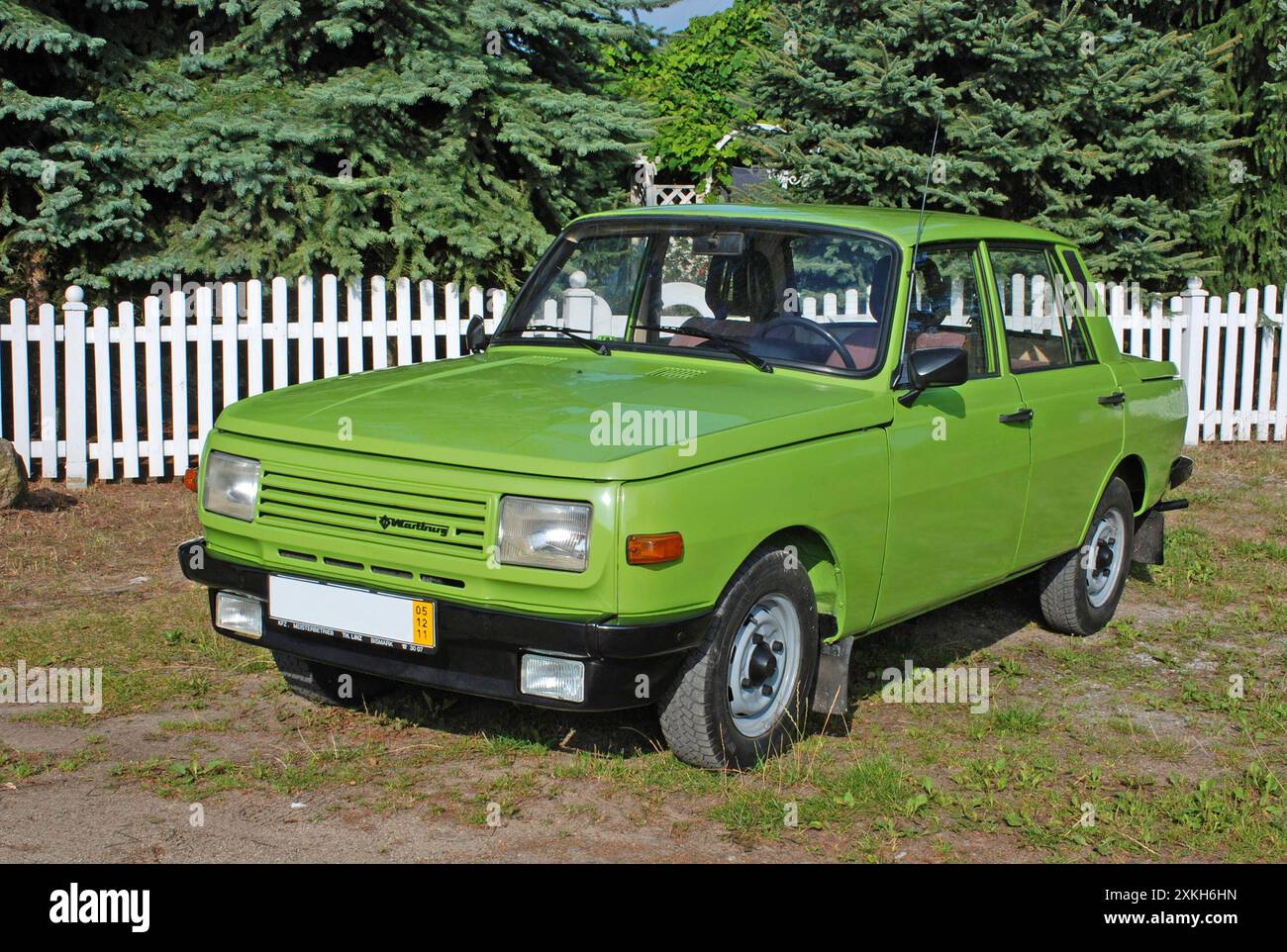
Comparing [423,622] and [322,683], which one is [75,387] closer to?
[322,683]

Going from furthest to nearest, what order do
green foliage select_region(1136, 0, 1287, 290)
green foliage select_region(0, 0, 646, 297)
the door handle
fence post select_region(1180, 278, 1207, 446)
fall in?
green foliage select_region(1136, 0, 1287, 290)
fence post select_region(1180, 278, 1207, 446)
green foliage select_region(0, 0, 646, 297)
the door handle

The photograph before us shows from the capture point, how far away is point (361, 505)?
14.7 ft

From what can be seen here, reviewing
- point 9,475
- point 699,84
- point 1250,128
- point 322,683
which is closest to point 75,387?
point 9,475

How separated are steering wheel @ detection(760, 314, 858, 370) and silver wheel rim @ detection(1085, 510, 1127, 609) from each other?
7.61ft

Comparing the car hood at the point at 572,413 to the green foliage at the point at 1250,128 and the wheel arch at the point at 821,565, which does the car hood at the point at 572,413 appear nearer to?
the wheel arch at the point at 821,565

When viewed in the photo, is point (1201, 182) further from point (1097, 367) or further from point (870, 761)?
point (870, 761)

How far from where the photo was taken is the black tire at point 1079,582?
6.81 m

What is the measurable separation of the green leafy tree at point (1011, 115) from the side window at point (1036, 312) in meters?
5.32

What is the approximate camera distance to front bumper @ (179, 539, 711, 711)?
4207mm

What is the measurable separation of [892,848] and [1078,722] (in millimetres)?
1606

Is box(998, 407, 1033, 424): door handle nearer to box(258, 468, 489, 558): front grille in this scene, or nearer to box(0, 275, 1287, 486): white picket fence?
box(258, 468, 489, 558): front grille

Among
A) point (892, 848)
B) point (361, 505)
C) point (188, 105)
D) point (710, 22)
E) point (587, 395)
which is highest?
point (710, 22)

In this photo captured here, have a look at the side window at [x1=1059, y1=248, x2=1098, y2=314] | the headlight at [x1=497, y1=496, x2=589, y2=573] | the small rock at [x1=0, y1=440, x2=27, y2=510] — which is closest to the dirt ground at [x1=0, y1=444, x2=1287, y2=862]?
the headlight at [x1=497, y1=496, x2=589, y2=573]

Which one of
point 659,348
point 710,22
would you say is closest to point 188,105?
point 659,348
